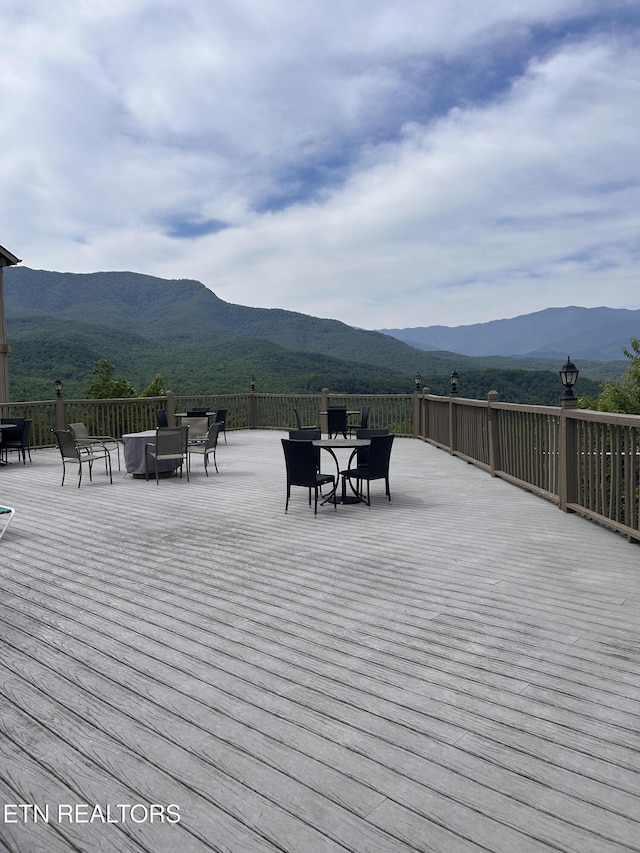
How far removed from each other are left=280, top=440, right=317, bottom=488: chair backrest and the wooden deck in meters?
0.98

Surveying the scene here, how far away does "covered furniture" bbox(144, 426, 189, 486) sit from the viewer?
26.6 feet

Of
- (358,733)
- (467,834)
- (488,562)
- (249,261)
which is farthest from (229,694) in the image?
(249,261)

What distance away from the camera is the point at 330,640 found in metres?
3.15

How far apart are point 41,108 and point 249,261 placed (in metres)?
21.4

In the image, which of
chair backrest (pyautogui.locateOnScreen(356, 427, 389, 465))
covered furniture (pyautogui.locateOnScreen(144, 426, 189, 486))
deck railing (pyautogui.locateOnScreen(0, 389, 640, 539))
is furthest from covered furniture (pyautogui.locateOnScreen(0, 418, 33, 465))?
chair backrest (pyautogui.locateOnScreen(356, 427, 389, 465))

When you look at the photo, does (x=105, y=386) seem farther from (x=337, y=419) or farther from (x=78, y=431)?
(x=78, y=431)

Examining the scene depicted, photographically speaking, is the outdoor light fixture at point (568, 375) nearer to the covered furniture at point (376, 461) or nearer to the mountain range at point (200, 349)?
the covered furniture at point (376, 461)

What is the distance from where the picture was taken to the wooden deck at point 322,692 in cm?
183

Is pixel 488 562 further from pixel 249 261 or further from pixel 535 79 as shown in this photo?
pixel 249 261

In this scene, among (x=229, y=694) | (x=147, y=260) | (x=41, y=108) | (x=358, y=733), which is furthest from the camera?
(x=147, y=260)

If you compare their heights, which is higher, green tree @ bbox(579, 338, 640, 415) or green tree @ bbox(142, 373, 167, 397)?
green tree @ bbox(142, 373, 167, 397)

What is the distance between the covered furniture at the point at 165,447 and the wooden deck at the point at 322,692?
111 inches

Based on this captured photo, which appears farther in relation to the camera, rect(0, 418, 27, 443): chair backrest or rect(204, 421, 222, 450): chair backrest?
rect(0, 418, 27, 443): chair backrest

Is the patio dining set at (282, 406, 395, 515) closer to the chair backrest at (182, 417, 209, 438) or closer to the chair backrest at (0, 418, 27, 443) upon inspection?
the chair backrest at (182, 417, 209, 438)
